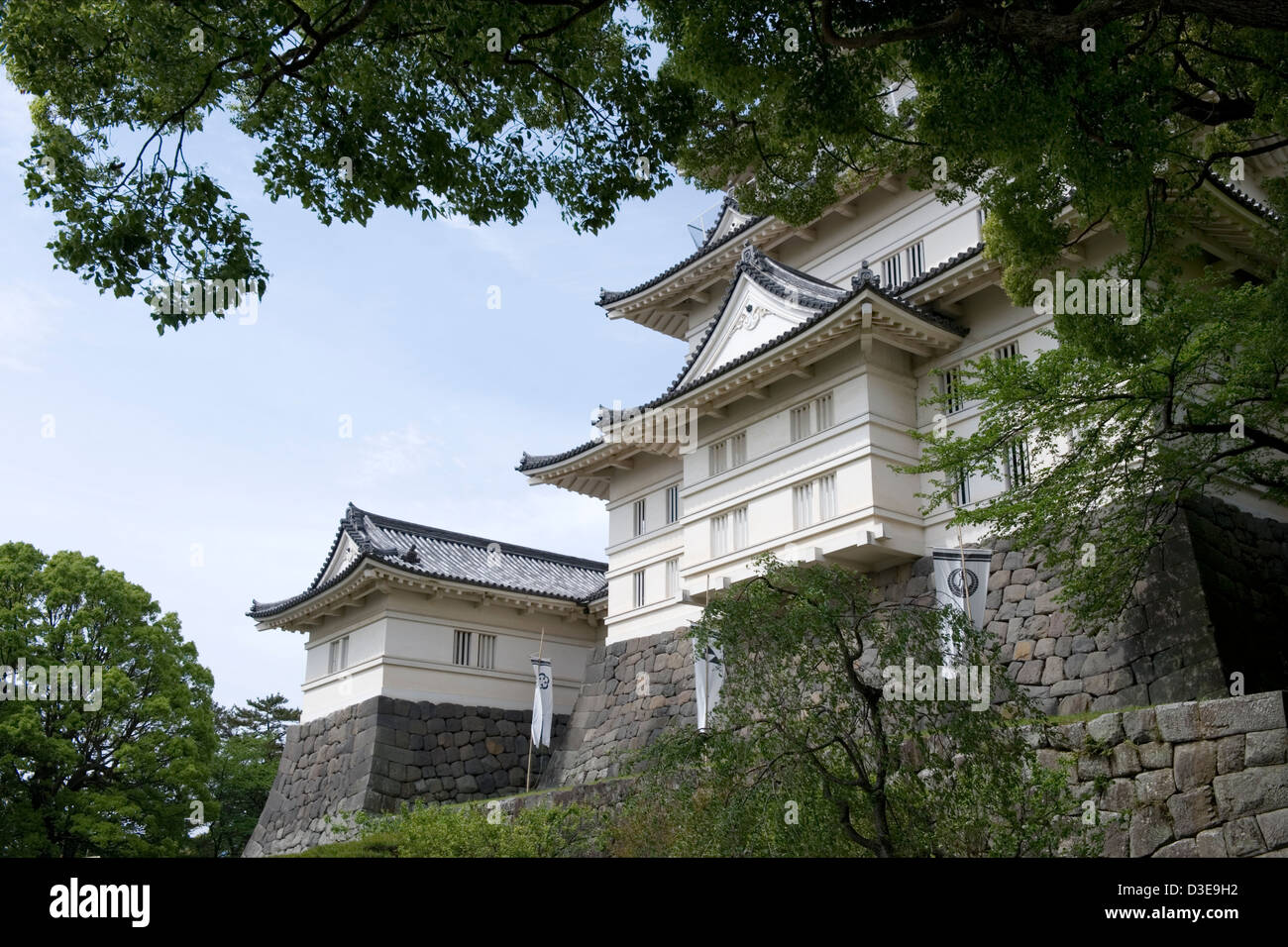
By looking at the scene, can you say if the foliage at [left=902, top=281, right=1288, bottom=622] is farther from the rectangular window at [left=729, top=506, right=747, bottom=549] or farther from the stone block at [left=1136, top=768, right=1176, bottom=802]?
the rectangular window at [left=729, top=506, right=747, bottom=549]

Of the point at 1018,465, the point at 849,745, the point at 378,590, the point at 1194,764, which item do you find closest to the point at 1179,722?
the point at 1194,764

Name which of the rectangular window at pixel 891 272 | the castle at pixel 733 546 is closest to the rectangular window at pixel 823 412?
the castle at pixel 733 546

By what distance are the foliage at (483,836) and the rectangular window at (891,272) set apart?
12.3 metres

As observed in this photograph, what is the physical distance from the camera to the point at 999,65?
8.52m

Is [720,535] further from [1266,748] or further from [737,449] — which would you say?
[1266,748]

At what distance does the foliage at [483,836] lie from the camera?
47.8 feet

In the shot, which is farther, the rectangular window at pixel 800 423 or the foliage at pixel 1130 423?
the rectangular window at pixel 800 423

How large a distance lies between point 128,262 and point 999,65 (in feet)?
23.4

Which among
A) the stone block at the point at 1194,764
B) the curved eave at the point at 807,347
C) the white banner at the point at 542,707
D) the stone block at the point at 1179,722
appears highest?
the curved eave at the point at 807,347

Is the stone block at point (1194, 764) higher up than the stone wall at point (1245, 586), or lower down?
lower down

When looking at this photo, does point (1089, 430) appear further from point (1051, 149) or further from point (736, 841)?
point (736, 841)

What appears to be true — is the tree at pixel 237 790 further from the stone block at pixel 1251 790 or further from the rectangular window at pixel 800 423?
the stone block at pixel 1251 790

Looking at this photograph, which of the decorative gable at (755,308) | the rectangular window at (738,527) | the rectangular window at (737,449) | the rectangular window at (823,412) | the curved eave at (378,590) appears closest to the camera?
the rectangular window at (823,412)

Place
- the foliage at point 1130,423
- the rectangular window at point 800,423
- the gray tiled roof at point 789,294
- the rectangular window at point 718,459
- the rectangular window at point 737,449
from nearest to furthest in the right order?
the foliage at point 1130,423 < the gray tiled roof at point 789,294 < the rectangular window at point 800,423 < the rectangular window at point 737,449 < the rectangular window at point 718,459
